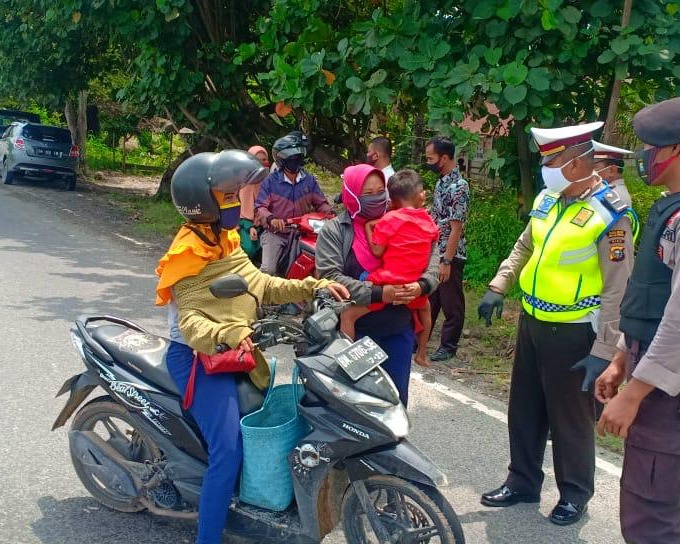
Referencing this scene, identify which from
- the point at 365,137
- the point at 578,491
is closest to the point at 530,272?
the point at 578,491

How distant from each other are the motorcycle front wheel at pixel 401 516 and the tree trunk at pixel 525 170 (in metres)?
4.39

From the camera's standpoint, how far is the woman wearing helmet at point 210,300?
298 cm

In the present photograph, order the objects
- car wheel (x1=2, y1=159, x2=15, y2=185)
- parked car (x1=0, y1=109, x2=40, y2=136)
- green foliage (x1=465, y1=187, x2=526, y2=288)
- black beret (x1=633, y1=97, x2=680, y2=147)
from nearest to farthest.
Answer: black beret (x1=633, y1=97, x2=680, y2=147), green foliage (x1=465, y1=187, x2=526, y2=288), car wheel (x1=2, y1=159, x2=15, y2=185), parked car (x1=0, y1=109, x2=40, y2=136)

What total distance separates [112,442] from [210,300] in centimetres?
103

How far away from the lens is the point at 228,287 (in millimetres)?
2736

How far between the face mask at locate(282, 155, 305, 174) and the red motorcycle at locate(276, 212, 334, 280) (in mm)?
437

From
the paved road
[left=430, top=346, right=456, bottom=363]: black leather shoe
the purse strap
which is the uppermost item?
the purse strap

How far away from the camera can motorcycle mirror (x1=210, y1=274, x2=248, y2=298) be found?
2.73 m

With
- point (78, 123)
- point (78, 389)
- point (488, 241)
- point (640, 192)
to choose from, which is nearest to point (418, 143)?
point (640, 192)

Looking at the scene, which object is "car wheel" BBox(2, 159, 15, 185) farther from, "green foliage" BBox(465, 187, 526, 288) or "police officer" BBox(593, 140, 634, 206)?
"police officer" BBox(593, 140, 634, 206)

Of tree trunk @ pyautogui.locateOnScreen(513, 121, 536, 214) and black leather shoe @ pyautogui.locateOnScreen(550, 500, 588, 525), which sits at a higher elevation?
tree trunk @ pyautogui.locateOnScreen(513, 121, 536, 214)

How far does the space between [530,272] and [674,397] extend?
3.79 ft

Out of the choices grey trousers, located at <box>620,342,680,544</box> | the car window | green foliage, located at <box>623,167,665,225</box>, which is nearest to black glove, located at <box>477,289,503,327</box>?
grey trousers, located at <box>620,342,680,544</box>

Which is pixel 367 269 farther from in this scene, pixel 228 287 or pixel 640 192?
pixel 640 192
